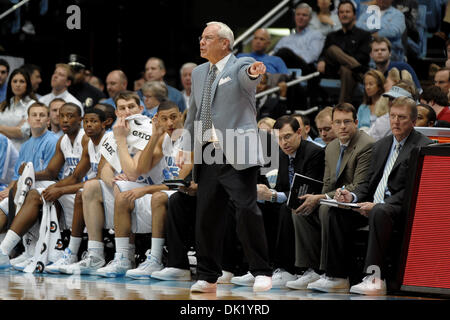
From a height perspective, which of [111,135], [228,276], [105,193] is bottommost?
[228,276]

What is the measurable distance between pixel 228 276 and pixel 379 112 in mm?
2172

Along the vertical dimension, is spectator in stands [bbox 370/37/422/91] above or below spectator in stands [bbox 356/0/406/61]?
below

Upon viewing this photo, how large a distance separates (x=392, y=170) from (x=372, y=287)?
82cm

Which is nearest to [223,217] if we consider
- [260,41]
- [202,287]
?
[202,287]

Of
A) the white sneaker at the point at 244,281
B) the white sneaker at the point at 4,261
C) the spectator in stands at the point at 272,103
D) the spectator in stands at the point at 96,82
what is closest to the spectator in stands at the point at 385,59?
the spectator in stands at the point at 272,103

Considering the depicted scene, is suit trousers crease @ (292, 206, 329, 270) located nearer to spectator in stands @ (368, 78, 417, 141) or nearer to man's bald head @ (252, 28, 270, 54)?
spectator in stands @ (368, 78, 417, 141)

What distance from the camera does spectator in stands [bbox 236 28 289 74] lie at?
9.12 m

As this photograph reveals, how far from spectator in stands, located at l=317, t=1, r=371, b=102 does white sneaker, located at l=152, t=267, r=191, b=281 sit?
308cm

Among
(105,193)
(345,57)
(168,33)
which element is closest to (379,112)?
(345,57)

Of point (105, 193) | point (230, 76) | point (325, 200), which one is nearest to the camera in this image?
point (230, 76)

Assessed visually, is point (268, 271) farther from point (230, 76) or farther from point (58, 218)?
point (58, 218)

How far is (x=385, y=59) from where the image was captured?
315 inches

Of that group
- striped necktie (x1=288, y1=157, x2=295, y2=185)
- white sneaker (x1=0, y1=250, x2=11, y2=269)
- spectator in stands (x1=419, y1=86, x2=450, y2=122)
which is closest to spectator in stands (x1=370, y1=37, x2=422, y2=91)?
spectator in stands (x1=419, y1=86, x2=450, y2=122)

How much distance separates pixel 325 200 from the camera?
17.9ft
